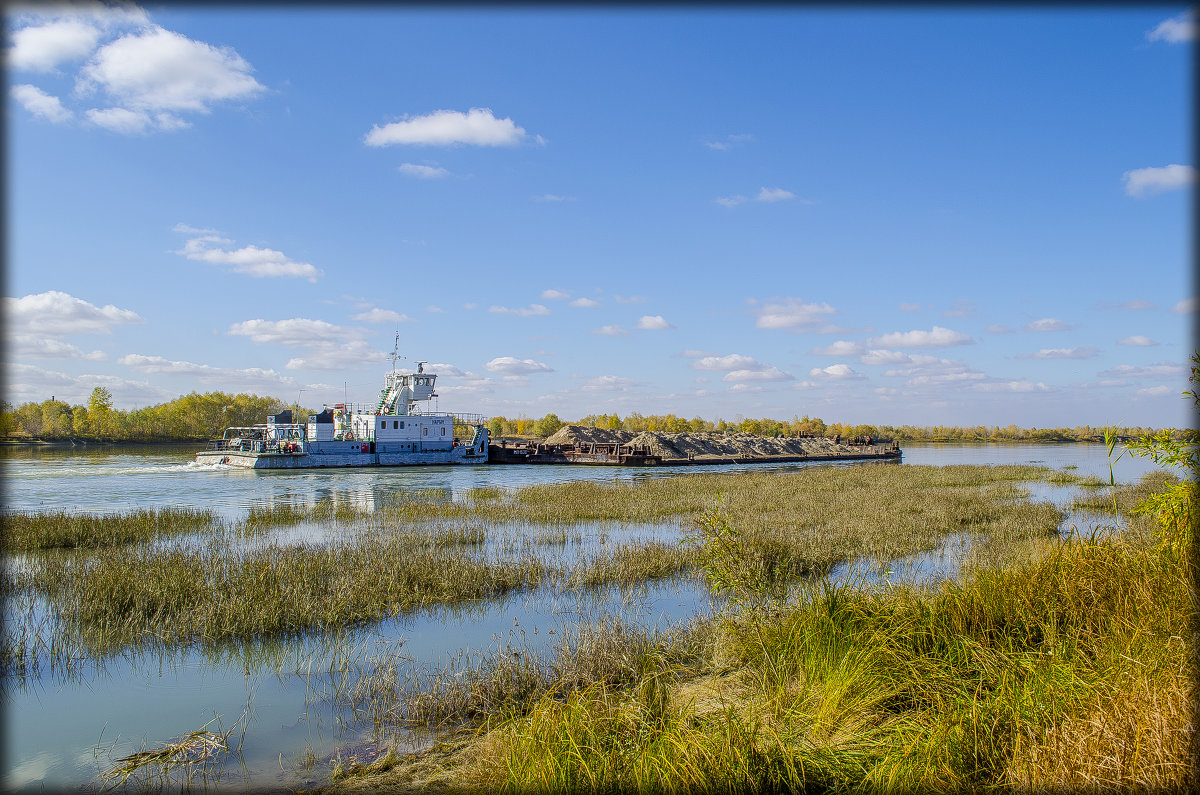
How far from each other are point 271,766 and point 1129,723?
6170mm

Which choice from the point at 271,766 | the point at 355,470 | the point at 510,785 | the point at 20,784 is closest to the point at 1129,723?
the point at 510,785

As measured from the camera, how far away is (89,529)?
50.4 feet

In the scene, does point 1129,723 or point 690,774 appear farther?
point 690,774

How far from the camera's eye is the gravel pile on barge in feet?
203

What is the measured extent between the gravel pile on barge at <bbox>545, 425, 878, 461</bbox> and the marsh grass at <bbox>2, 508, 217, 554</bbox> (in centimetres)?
4359

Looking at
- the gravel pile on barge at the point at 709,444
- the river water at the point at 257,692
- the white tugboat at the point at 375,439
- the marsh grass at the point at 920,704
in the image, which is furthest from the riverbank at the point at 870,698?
the gravel pile on barge at the point at 709,444

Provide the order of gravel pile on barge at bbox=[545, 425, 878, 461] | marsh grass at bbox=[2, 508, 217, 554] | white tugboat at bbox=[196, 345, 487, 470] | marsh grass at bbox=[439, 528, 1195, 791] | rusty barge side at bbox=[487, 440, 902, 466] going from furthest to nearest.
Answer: gravel pile on barge at bbox=[545, 425, 878, 461], rusty barge side at bbox=[487, 440, 902, 466], white tugboat at bbox=[196, 345, 487, 470], marsh grass at bbox=[2, 508, 217, 554], marsh grass at bbox=[439, 528, 1195, 791]

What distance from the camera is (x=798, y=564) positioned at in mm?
11852

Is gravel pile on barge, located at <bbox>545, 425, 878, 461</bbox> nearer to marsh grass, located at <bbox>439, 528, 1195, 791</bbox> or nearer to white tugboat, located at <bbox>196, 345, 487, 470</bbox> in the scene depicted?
white tugboat, located at <bbox>196, 345, 487, 470</bbox>

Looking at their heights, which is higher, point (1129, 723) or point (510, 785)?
point (1129, 723)

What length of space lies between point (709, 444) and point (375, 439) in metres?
37.7

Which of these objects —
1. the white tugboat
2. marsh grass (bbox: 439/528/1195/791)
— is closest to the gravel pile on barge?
the white tugboat

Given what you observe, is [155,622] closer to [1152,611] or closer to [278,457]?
[1152,611]

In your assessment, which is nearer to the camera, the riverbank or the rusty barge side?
the riverbank
